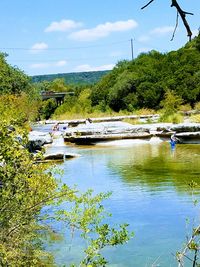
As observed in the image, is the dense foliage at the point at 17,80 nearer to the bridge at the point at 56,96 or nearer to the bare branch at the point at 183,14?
the bridge at the point at 56,96

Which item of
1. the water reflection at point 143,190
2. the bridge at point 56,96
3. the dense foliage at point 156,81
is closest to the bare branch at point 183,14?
the water reflection at point 143,190

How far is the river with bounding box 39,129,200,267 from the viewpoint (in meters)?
9.04

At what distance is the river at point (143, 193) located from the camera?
9.04 metres

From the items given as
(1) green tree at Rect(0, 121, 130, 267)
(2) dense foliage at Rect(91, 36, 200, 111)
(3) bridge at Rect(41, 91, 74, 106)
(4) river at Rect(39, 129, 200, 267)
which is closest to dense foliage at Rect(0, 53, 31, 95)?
(2) dense foliage at Rect(91, 36, 200, 111)

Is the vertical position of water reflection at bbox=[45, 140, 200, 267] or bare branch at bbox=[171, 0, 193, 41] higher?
bare branch at bbox=[171, 0, 193, 41]

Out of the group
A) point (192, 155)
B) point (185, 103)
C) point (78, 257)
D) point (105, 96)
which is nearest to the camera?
point (78, 257)

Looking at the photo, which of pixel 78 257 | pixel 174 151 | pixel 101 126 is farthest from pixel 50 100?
pixel 78 257

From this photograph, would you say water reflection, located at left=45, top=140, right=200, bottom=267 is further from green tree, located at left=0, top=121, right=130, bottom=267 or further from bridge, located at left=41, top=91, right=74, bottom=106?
bridge, located at left=41, top=91, right=74, bottom=106

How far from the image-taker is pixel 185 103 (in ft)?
156

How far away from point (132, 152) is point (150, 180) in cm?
864

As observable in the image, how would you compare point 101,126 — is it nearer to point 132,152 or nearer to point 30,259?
point 132,152

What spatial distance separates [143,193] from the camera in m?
14.2

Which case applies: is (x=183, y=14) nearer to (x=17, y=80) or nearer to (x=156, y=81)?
(x=17, y=80)

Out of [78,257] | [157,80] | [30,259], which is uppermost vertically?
[157,80]
